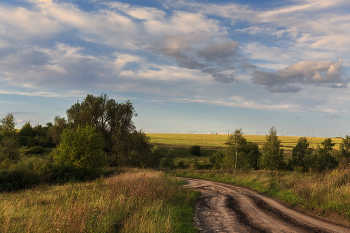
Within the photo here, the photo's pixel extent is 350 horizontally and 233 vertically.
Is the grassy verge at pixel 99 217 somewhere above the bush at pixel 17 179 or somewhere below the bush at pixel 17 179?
above

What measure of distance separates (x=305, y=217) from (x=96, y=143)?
25622 millimetres

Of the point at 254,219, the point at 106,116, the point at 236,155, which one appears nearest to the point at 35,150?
the point at 106,116

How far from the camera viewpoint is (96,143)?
3039cm

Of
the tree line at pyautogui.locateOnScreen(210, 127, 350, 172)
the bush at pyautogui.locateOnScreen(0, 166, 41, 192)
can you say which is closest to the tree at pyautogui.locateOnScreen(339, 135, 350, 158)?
the tree line at pyautogui.locateOnScreen(210, 127, 350, 172)

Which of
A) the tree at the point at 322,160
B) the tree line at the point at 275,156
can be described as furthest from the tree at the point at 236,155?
the tree at the point at 322,160

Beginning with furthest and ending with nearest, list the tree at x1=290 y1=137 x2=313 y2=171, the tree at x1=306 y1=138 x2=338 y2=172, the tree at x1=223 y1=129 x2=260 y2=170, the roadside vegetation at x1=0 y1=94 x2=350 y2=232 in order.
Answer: the tree at x1=290 y1=137 x2=313 y2=171, the tree at x1=306 y1=138 x2=338 y2=172, the tree at x1=223 y1=129 x2=260 y2=170, the roadside vegetation at x1=0 y1=94 x2=350 y2=232

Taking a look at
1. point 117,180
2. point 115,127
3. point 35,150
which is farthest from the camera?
point 35,150

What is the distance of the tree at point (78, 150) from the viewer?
28734 mm

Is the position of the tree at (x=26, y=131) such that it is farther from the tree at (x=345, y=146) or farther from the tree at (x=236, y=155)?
the tree at (x=345, y=146)

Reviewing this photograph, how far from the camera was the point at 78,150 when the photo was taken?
2894 cm

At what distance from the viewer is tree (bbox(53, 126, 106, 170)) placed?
2873 cm

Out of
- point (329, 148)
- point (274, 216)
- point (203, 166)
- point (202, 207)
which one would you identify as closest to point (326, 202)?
point (274, 216)

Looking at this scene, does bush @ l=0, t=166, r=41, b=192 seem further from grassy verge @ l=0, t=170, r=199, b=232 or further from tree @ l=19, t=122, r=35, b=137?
tree @ l=19, t=122, r=35, b=137

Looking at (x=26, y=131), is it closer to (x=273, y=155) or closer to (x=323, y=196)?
(x=273, y=155)
